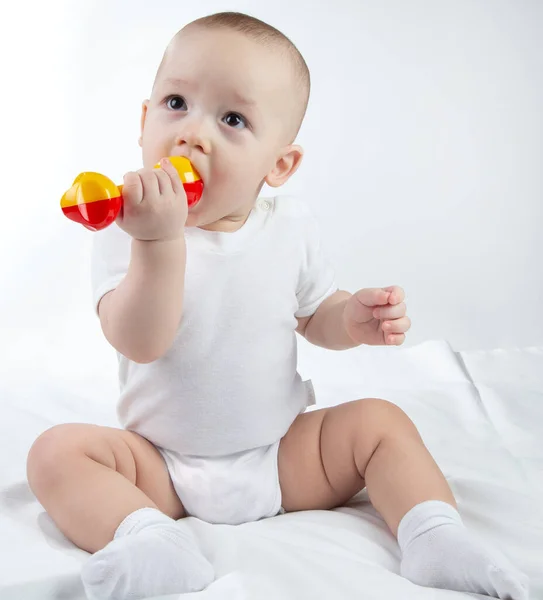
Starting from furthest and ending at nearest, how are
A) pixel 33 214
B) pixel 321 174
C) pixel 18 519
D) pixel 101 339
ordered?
pixel 321 174 < pixel 33 214 < pixel 101 339 < pixel 18 519

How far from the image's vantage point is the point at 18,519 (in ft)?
4.03

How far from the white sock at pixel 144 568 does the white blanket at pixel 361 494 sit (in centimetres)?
3

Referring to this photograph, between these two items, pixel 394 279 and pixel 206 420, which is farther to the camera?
pixel 394 279

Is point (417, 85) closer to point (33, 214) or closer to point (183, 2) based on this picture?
point (183, 2)

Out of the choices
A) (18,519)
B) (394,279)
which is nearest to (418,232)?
(394,279)

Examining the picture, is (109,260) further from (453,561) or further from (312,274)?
(453,561)

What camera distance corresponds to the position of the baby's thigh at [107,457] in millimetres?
1178

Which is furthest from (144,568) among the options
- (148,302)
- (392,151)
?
(392,151)

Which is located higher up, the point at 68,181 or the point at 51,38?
the point at 51,38

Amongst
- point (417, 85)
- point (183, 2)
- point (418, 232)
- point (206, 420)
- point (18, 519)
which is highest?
point (183, 2)

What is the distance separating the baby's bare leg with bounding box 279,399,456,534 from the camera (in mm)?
1255

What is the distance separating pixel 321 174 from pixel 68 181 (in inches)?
23.6

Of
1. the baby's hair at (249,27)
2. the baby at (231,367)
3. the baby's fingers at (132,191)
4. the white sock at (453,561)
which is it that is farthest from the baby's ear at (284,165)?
the white sock at (453,561)

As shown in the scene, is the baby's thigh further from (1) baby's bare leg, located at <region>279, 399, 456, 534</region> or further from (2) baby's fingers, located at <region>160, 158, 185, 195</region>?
(2) baby's fingers, located at <region>160, 158, 185, 195</region>
